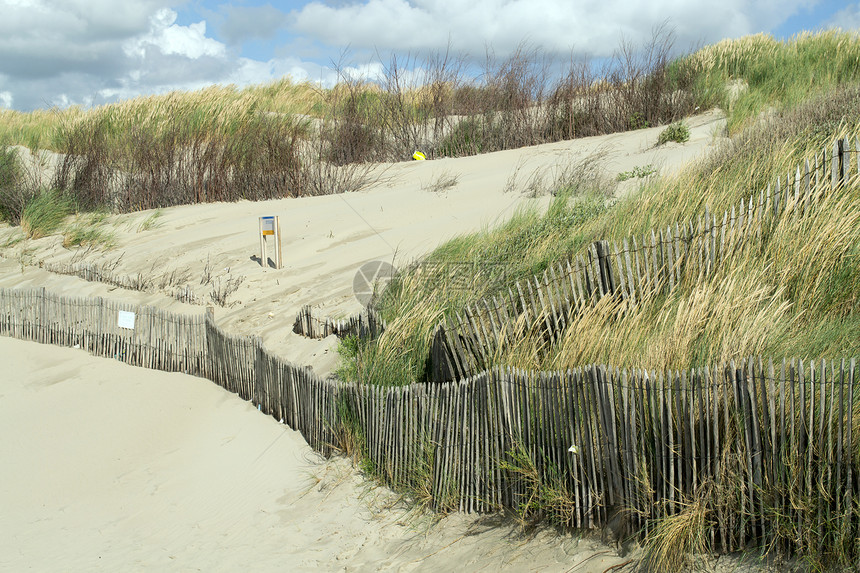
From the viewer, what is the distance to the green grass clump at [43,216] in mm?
12062

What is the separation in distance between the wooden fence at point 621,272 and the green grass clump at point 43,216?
9.36 m

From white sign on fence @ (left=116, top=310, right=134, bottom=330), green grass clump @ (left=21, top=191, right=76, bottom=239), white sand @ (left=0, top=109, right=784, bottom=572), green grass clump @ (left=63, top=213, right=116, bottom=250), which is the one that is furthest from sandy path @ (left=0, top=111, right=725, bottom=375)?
white sign on fence @ (left=116, top=310, right=134, bottom=330)

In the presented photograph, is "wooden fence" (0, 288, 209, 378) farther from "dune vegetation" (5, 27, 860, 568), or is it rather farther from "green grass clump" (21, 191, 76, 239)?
"green grass clump" (21, 191, 76, 239)

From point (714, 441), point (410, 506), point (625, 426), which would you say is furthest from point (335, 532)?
point (714, 441)

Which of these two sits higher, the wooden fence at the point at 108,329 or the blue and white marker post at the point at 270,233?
the blue and white marker post at the point at 270,233

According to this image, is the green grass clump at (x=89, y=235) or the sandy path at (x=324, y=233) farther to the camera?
the green grass clump at (x=89, y=235)

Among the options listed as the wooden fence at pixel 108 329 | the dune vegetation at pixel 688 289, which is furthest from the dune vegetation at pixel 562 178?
the wooden fence at pixel 108 329

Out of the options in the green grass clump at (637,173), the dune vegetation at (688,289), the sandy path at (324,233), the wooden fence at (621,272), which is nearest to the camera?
the dune vegetation at (688,289)

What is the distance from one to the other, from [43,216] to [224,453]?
8340 mm

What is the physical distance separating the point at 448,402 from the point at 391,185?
8162 mm

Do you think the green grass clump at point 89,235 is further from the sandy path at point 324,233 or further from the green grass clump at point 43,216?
the green grass clump at point 43,216

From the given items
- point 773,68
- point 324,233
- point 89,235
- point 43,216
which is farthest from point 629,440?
point 773,68

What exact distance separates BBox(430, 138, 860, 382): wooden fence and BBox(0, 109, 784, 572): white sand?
3.66 ft

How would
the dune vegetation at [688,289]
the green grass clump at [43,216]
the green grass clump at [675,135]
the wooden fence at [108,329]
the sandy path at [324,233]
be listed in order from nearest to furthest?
the dune vegetation at [688,289] → the wooden fence at [108,329] → the sandy path at [324,233] → the green grass clump at [675,135] → the green grass clump at [43,216]
